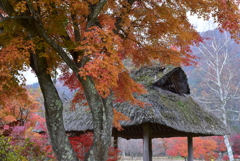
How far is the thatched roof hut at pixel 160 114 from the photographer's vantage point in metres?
5.86

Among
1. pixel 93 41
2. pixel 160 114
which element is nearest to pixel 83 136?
pixel 160 114

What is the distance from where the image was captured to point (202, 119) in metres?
7.53

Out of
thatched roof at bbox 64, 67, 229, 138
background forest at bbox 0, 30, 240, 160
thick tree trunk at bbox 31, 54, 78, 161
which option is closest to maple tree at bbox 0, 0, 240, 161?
thick tree trunk at bbox 31, 54, 78, 161

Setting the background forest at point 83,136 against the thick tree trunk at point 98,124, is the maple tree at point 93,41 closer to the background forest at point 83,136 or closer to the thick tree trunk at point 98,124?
the thick tree trunk at point 98,124

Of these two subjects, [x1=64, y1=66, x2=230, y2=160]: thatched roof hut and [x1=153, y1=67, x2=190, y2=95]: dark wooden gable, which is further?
[x1=153, y1=67, x2=190, y2=95]: dark wooden gable

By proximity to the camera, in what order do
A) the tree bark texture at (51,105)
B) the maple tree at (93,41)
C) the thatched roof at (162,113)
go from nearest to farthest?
the maple tree at (93,41) < the tree bark texture at (51,105) < the thatched roof at (162,113)

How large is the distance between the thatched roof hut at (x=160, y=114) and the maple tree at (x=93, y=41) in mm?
1612

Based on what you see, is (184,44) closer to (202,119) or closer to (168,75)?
(168,75)

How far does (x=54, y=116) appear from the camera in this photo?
A: 3.65m

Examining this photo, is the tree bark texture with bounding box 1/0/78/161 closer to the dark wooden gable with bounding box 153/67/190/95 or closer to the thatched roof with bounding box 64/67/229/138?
the thatched roof with bounding box 64/67/229/138

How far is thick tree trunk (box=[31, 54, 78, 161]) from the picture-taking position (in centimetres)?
354

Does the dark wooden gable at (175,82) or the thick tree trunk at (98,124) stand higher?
the dark wooden gable at (175,82)

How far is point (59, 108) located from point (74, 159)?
892mm

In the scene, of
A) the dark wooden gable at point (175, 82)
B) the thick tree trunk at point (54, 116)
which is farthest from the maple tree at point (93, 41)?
the dark wooden gable at point (175, 82)
